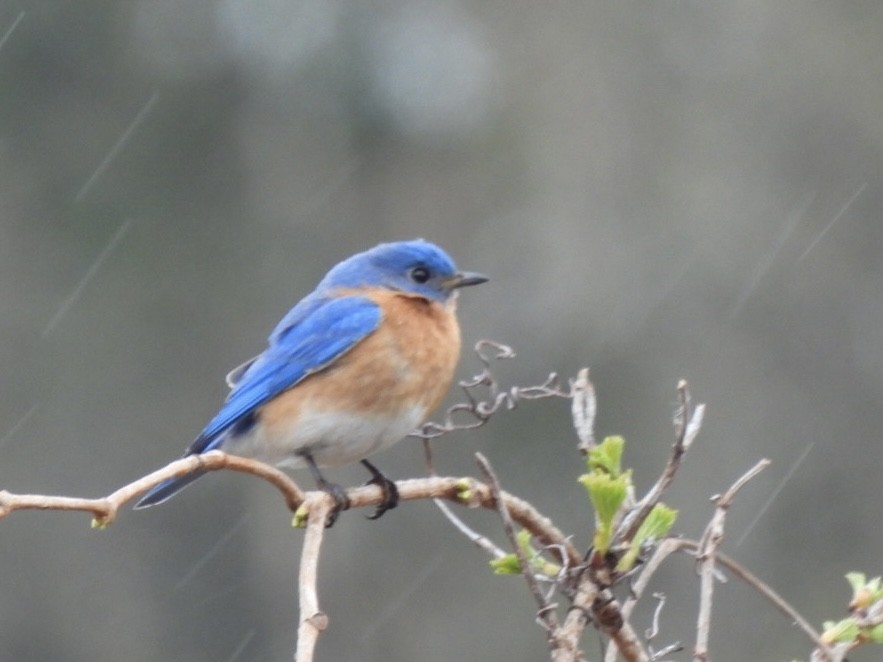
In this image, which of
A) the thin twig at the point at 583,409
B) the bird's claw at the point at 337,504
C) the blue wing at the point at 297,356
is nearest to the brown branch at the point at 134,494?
the bird's claw at the point at 337,504

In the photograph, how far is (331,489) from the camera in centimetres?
297

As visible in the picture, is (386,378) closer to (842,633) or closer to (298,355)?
(298,355)

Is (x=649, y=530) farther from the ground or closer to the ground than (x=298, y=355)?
farther from the ground

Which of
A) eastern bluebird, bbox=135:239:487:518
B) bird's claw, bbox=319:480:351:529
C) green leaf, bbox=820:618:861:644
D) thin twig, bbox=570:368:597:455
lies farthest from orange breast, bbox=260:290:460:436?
green leaf, bbox=820:618:861:644

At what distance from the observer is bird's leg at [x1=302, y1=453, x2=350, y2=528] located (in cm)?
235

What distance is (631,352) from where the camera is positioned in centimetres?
1073

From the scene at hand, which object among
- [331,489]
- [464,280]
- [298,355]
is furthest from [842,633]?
[464,280]

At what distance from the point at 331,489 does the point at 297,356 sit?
28.0 inches

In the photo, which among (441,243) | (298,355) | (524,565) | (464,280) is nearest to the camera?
(524,565)

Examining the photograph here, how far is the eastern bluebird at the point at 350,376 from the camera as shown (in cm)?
339

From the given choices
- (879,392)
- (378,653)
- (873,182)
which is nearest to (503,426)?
(378,653)

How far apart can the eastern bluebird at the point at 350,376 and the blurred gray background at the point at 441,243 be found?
599 centimetres

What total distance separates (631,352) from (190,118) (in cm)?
394

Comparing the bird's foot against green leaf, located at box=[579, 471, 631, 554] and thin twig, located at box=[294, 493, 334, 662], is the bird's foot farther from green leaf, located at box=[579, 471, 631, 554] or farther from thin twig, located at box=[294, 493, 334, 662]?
green leaf, located at box=[579, 471, 631, 554]
